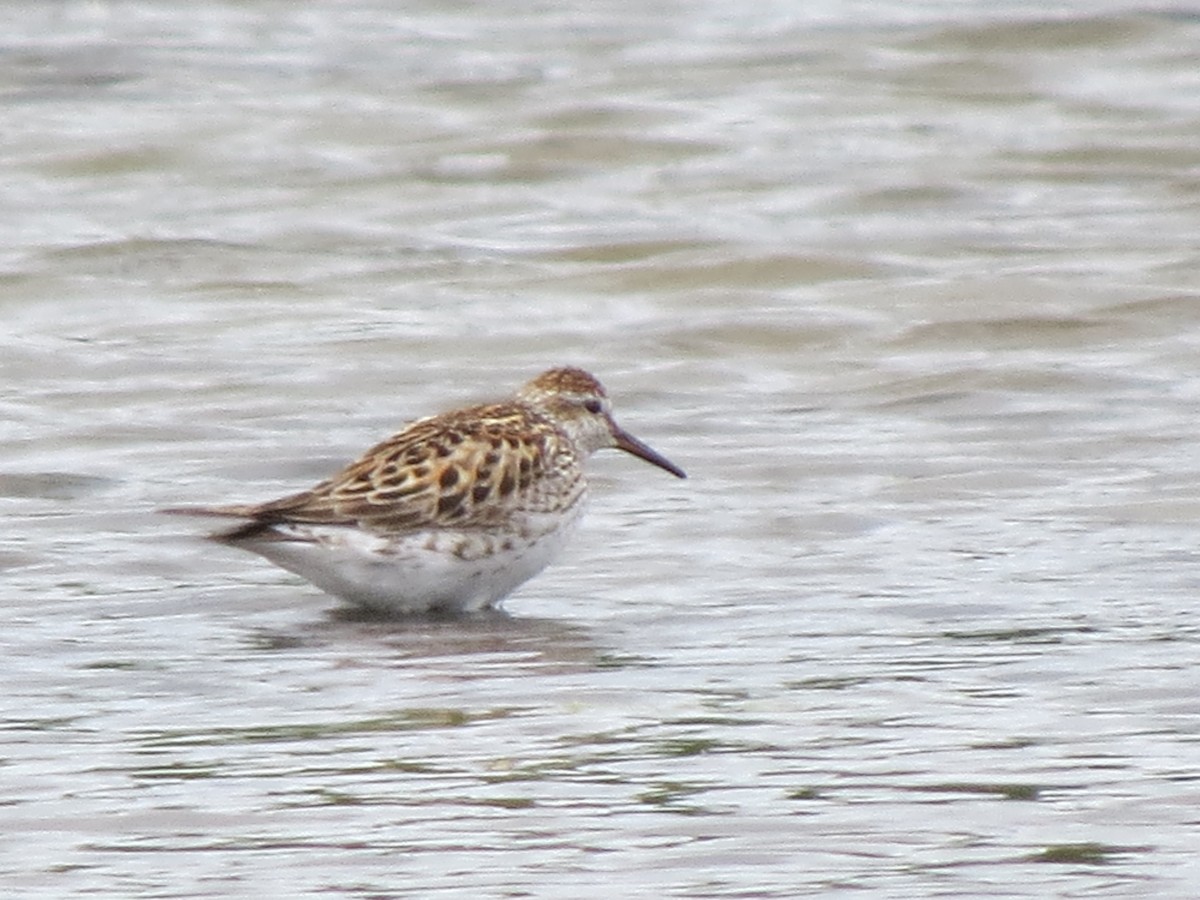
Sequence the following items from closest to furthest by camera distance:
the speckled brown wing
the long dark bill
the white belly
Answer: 1. the white belly
2. the speckled brown wing
3. the long dark bill

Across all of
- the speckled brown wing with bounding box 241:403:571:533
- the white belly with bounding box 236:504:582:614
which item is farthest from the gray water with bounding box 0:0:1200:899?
the speckled brown wing with bounding box 241:403:571:533

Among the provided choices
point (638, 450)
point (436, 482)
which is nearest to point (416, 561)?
point (436, 482)

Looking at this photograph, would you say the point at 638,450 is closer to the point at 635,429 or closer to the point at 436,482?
the point at 436,482

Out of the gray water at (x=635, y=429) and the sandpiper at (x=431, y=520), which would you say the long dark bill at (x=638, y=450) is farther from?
the sandpiper at (x=431, y=520)

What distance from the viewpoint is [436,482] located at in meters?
9.98

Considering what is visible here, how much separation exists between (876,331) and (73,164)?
610cm

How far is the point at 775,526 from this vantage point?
11.0 metres

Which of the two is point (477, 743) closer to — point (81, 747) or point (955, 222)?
point (81, 747)

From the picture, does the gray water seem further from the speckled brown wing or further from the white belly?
the speckled brown wing

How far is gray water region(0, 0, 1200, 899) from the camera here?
22.7ft

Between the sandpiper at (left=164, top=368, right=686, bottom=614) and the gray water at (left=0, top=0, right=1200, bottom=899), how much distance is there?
0.20m

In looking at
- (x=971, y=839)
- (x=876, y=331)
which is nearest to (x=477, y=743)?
(x=971, y=839)

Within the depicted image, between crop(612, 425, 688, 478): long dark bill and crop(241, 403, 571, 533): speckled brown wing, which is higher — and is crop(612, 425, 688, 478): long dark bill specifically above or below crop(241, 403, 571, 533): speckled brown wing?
below

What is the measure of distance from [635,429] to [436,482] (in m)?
3.14
